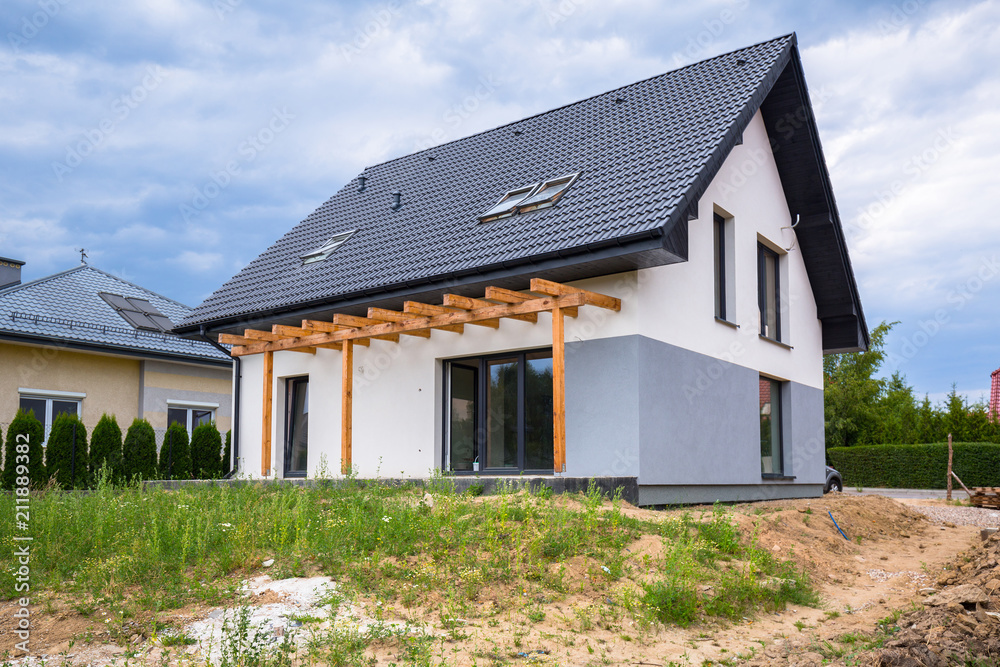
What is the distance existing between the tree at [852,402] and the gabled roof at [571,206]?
74.6 feet

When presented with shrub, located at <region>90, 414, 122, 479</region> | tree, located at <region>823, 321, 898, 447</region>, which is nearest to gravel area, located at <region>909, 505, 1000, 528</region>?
shrub, located at <region>90, 414, 122, 479</region>

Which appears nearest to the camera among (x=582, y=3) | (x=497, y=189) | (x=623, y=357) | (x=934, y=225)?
(x=623, y=357)

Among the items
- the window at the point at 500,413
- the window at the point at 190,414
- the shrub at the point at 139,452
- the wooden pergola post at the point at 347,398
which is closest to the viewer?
the window at the point at 500,413

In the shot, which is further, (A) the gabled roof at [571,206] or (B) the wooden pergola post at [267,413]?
(B) the wooden pergola post at [267,413]

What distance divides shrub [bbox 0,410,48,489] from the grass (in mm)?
5548

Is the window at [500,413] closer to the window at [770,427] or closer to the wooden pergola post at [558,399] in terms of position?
the wooden pergola post at [558,399]

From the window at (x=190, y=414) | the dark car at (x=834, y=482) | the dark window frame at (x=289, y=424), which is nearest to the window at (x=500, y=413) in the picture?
the dark window frame at (x=289, y=424)

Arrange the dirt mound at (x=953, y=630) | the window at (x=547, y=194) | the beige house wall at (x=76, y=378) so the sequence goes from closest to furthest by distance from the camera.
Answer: the dirt mound at (x=953, y=630) → the window at (x=547, y=194) → the beige house wall at (x=76, y=378)

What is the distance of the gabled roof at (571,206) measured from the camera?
906 centimetres

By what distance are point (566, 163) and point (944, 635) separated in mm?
8679

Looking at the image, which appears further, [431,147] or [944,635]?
[431,147]

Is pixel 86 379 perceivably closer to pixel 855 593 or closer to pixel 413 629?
pixel 413 629

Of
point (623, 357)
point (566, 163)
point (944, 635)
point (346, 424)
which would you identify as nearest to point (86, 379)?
point (346, 424)

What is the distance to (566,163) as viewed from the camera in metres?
11.8
